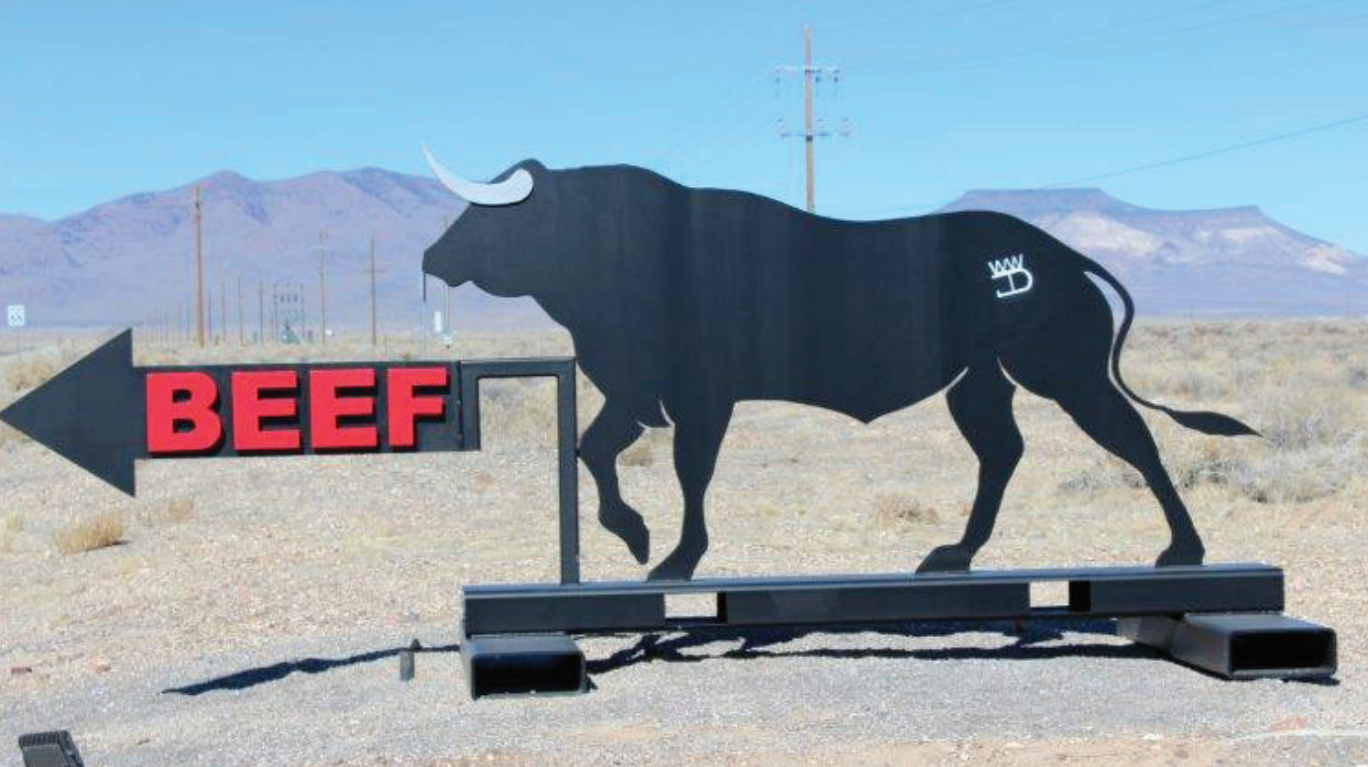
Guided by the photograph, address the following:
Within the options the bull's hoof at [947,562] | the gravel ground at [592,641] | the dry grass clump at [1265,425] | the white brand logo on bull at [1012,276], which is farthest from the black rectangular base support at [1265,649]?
the dry grass clump at [1265,425]

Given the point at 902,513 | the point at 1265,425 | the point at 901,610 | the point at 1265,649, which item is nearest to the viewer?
the point at 1265,649

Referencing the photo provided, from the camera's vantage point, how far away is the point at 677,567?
10.7m

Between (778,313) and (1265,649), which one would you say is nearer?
(1265,649)

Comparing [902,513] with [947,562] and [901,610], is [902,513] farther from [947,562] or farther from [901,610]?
[901,610]

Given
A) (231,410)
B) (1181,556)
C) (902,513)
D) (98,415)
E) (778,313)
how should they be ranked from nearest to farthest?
(98,415) → (231,410) → (778,313) → (1181,556) → (902,513)

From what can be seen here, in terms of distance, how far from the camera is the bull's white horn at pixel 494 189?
10.5m

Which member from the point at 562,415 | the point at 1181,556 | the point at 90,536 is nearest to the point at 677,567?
the point at 562,415

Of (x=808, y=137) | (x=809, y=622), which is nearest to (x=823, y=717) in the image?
(x=809, y=622)

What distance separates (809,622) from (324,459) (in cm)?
1443

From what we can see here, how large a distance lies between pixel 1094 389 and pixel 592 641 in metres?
3.40

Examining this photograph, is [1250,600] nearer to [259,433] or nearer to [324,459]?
[259,433]

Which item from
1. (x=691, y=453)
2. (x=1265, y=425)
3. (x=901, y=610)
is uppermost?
(x=691, y=453)

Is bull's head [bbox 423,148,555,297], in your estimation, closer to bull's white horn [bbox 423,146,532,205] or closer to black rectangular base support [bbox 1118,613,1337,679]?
bull's white horn [bbox 423,146,532,205]

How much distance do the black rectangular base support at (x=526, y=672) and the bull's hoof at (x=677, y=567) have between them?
884 mm
